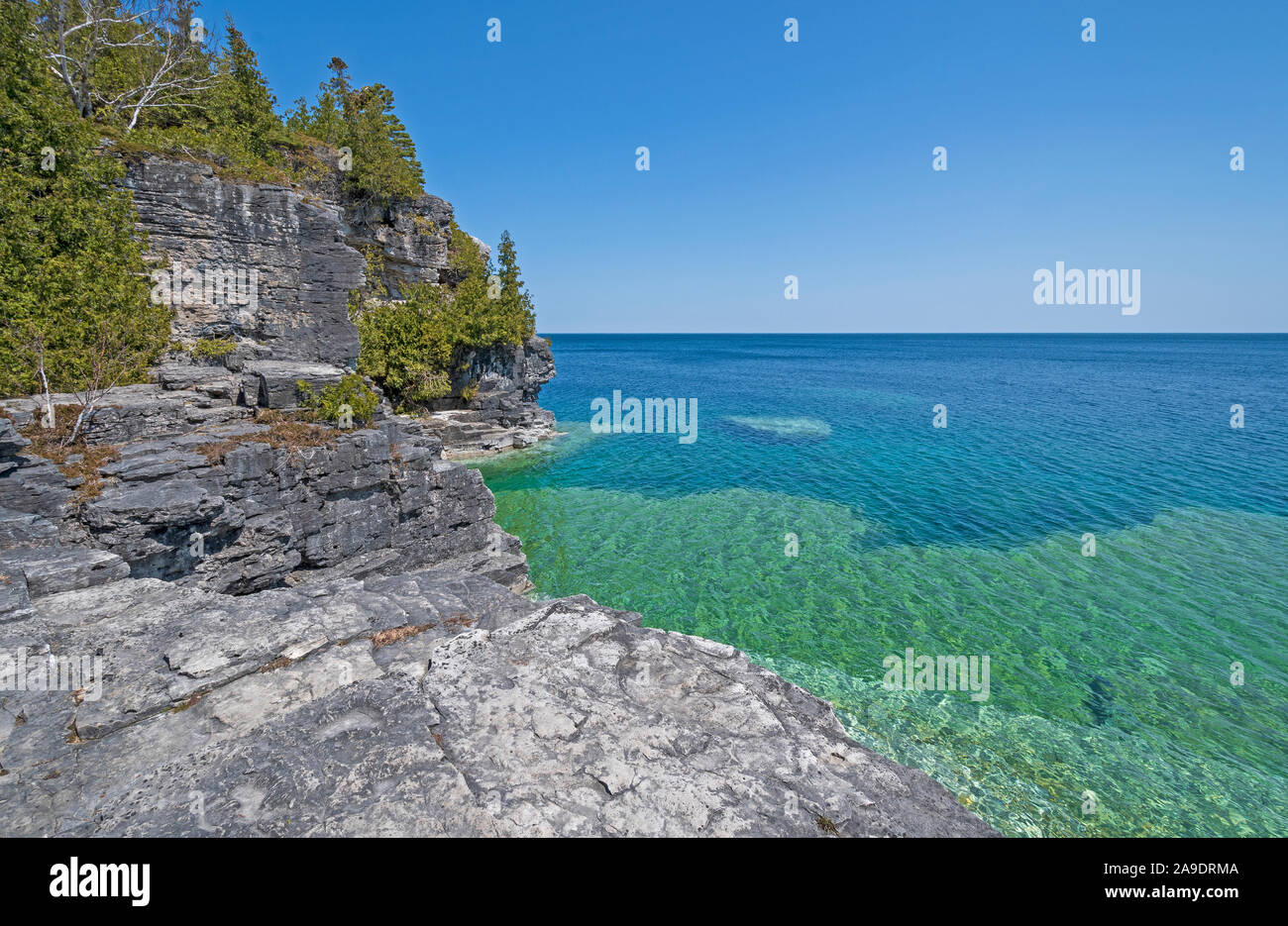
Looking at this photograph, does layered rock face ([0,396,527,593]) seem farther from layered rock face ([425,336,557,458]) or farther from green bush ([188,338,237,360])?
layered rock face ([425,336,557,458])

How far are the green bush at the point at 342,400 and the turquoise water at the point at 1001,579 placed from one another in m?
8.58

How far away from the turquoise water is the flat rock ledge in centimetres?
854

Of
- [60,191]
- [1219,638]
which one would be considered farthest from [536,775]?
[60,191]

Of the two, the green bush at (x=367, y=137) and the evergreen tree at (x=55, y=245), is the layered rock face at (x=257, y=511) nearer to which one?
the evergreen tree at (x=55, y=245)

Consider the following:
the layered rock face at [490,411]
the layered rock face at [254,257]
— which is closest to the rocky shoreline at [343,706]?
the layered rock face at [254,257]

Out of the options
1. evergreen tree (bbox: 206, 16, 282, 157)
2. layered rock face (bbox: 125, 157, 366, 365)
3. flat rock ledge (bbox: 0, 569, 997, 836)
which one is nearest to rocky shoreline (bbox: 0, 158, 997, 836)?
flat rock ledge (bbox: 0, 569, 997, 836)

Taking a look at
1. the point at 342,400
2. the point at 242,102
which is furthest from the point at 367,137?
the point at 342,400

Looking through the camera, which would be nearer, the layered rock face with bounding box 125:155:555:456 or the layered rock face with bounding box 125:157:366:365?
the layered rock face with bounding box 125:155:555:456

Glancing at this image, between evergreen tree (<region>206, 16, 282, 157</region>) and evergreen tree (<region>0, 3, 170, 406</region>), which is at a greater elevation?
evergreen tree (<region>206, 16, 282, 157</region>)

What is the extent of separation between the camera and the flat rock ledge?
13.6 feet

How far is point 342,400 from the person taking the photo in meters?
15.1

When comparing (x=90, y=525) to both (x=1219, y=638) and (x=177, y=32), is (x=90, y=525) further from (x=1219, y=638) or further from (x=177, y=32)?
(x=1219, y=638)

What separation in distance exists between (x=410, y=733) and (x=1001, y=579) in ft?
70.1

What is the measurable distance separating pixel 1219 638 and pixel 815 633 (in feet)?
39.9
